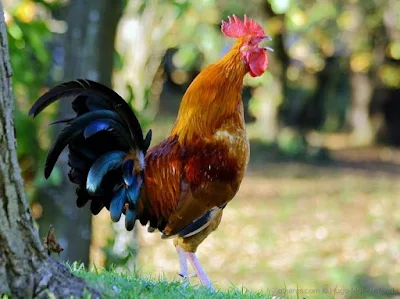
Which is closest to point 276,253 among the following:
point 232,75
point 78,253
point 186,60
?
point 186,60

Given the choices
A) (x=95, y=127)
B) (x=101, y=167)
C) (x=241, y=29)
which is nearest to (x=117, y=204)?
(x=101, y=167)

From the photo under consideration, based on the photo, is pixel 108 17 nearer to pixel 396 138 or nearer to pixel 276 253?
pixel 276 253

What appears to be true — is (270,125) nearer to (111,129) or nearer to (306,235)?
(306,235)

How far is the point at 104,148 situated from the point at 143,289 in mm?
930

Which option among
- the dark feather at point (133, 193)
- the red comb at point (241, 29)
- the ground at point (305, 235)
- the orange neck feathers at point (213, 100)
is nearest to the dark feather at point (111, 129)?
the dark feather at point (133, 193)

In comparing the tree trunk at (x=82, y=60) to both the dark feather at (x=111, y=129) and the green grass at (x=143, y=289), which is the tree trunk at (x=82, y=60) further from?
the green grass at (x=143, y=289)

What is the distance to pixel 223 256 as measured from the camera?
43.8 ft

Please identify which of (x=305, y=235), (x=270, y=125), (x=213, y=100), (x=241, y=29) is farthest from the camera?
(x=270, y=125)

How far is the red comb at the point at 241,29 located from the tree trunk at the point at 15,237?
180 centimetres

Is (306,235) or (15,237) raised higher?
(15,237)

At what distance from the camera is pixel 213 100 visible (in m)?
4.57

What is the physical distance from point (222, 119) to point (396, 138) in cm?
2222

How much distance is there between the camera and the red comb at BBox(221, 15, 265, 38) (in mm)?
4660

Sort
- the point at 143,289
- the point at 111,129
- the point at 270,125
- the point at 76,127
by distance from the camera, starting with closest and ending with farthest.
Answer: the point at 143,289
the point at 76,127
the point at 111,129
the point at 270,125
